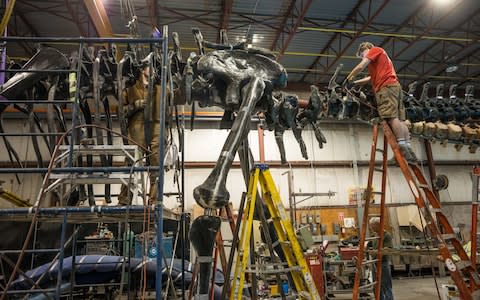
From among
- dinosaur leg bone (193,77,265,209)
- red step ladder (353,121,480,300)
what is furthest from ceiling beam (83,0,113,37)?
red step ladder (353,121,480,300)

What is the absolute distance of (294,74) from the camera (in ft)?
50.1

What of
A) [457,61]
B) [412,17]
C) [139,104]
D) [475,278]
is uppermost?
[412,17]

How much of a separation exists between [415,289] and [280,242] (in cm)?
872

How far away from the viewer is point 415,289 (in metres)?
10.2

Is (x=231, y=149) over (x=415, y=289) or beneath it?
over

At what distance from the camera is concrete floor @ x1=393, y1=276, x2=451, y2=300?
8.90 metres

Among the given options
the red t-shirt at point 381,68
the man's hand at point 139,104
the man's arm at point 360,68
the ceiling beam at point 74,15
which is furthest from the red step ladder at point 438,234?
the ceiling beam at point 74,15

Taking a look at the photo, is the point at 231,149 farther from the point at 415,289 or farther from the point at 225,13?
the point at 415,289

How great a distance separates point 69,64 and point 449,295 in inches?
305

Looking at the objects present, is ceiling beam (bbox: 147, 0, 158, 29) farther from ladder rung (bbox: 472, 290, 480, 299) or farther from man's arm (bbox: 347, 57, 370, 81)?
ladder rung (bbox: 472, 290, 480, 299)

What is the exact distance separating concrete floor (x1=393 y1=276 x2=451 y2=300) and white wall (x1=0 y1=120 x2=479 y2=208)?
3628 millimetres

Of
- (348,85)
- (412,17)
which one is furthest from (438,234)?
(412,17)

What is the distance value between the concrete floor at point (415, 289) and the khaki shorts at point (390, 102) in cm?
592

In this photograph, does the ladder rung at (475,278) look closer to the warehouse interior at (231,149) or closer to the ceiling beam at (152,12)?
the warehouse interior at (231,149)
